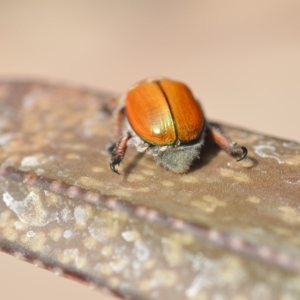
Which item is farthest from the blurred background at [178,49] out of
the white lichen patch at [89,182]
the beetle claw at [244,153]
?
the white lichen patch at [89,182]

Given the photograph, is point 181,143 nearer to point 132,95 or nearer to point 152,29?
point 132,95

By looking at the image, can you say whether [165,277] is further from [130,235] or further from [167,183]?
[167,183]

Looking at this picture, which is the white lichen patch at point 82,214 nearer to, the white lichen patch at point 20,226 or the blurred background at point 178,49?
the white lichen patch at point 20,226

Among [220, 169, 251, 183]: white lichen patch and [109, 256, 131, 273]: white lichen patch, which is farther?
[220, 169, 251, 183]: white lichen patch

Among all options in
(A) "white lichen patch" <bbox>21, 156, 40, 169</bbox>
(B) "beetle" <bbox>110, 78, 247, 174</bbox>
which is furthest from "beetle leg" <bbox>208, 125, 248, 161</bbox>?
(A) "white lichen patch" <bbox>21, 156, 40, 169</bbox>

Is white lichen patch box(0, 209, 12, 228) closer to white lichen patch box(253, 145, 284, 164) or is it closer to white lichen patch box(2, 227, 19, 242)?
white lichen patch box(2, 227, 19, 242)

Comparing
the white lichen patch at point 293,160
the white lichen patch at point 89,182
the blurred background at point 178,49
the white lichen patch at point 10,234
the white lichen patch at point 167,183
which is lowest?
the blurred background at point 178,49

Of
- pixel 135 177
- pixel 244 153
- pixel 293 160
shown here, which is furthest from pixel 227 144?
pixel 135 177
